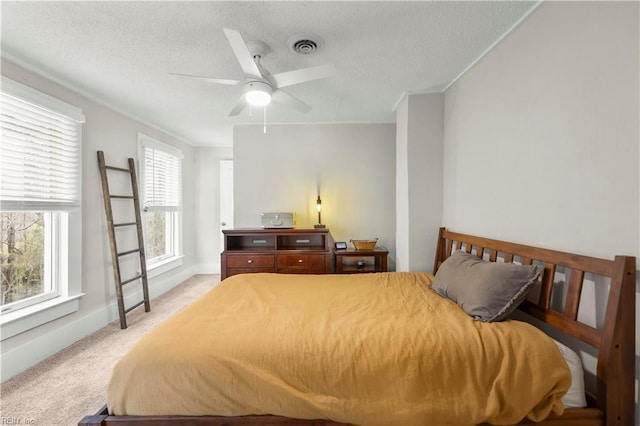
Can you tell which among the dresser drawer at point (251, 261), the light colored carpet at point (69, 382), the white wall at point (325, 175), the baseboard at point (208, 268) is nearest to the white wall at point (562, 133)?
the white wall at point (325, 175)

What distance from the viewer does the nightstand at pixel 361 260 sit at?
330cm

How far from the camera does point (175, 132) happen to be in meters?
4.14

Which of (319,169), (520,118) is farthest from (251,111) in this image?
(520,118)

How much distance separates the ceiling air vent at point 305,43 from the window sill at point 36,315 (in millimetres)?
2882

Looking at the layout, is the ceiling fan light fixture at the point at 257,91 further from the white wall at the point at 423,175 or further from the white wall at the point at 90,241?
the white wall at the point at 90,241

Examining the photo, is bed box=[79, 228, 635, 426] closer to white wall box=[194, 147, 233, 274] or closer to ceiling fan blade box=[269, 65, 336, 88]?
ceiling fan blade box=[269, 65, 336, 88]

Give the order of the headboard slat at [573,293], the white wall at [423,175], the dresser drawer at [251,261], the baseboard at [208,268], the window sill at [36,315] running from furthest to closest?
the baseboard at [208,268] < the dresser drawer at [251,261] < the white wall at [423,175] < the window sill at [36,315] < the headboard slat at [573,293]

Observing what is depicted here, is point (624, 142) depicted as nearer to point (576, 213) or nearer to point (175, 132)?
point (576, 213)

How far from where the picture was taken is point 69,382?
6.30 feet

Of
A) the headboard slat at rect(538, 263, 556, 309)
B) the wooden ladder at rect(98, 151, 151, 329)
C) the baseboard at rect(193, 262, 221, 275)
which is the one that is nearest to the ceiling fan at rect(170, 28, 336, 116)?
the headboard slat at rect(538, 263, 556, 309)

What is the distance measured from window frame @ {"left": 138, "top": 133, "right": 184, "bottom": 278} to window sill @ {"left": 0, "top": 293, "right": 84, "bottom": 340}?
115 centimetres

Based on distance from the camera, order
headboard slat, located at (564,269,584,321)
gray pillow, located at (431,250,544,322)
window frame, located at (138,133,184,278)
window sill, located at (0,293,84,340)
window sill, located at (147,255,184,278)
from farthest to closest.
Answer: window sill, located at (147,255,184,278)
window frame, located at (138,133,184,278)
window sill, located at (0,293,84,340)
gray pillow, located at (431,250,544,322)
headboard slat, located at (564,269,584,321)

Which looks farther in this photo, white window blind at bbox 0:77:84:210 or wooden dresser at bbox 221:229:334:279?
wooden dresser at bbox 221:229:334:279

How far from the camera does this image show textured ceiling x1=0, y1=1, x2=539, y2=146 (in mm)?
1577
